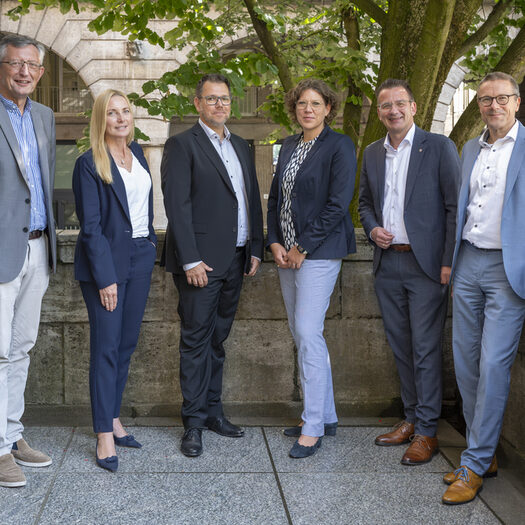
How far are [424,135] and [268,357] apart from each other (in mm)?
2013

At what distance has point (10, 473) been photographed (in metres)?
4.11

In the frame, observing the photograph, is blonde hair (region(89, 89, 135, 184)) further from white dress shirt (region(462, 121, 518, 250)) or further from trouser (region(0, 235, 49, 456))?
white dress shirt (region(462, 121, 518, 250))

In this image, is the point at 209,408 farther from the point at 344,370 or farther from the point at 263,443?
the point at 344,370

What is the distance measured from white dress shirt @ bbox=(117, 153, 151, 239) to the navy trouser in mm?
77

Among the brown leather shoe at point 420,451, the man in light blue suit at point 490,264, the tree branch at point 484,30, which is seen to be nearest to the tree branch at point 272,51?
the tree branch at point 484,30

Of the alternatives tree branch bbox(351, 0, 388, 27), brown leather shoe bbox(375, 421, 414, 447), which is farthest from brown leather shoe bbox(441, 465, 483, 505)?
tree branch bbox(351, 0, 388, 27)

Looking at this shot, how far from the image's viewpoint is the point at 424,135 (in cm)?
470

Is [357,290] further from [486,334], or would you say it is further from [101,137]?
[101,137]

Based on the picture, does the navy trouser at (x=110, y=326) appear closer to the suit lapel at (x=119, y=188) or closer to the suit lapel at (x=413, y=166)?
the suit lapel at (x=119, y=188)

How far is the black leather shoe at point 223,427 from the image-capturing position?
197 inches

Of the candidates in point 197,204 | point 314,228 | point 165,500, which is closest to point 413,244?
point 314,228

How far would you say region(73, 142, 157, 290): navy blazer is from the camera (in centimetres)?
434

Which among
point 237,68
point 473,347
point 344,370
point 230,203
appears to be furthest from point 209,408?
point 237,68

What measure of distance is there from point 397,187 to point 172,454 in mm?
2259
